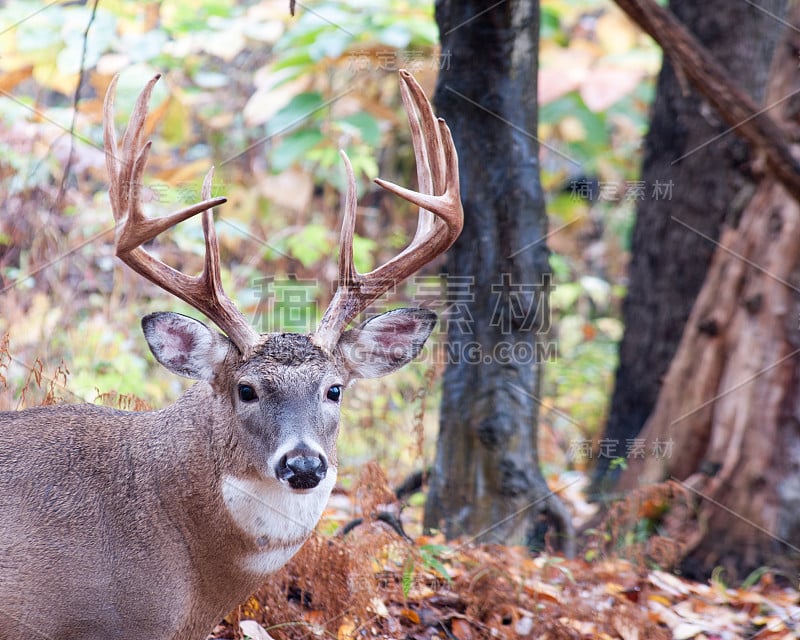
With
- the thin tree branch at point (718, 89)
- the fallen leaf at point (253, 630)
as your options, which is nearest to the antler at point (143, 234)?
the fallen leaf at point (253, 630)

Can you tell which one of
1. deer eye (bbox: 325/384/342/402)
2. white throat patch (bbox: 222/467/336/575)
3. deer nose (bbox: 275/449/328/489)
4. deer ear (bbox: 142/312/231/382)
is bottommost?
white throat patch (bbox: 222/467/336/575)

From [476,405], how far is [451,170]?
200 cm

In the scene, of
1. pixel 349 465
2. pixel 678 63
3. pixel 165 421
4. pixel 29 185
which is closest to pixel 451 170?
pixel 165 421

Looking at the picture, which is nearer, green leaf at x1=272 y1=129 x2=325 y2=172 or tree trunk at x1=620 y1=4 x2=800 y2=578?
tree trunk at x1=620 y1=4 x2=800 y2=578

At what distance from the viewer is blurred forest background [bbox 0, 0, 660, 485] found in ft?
24.8

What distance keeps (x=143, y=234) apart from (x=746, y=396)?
449 cm

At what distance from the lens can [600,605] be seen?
5.00 metres

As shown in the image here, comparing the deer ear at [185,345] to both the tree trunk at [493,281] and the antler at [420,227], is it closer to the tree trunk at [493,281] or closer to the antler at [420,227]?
the antler at [420,227]

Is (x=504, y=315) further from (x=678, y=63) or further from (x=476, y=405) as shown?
(x=678, y=63)

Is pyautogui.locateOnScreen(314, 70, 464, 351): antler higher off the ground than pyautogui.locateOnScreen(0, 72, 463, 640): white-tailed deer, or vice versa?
pyautogui.locateOnScreen(314, 70, 464, 351): antler

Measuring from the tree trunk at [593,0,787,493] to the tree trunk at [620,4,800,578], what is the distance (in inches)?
32.4

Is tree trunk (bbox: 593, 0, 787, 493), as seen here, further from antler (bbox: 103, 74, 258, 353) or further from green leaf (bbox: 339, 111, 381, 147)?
antler (bbox: 103, 74, 258, 353)

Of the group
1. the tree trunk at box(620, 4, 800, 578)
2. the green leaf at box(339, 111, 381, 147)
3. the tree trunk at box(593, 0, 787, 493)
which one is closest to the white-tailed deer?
the tree trunk at box(620, 4, 800, 578)

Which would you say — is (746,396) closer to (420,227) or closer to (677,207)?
(677,207)
